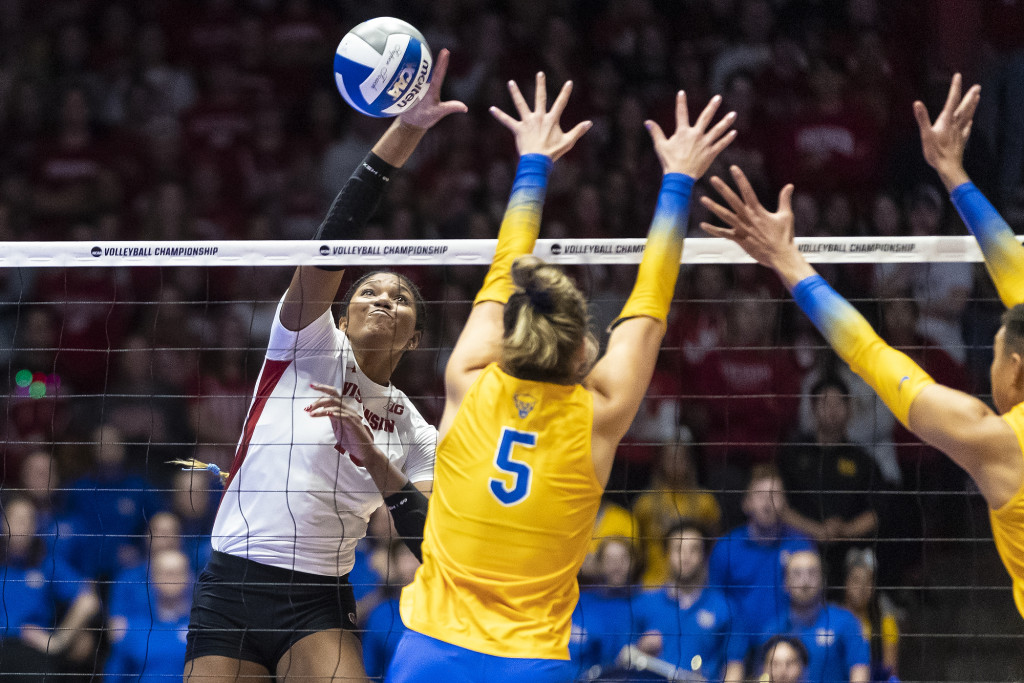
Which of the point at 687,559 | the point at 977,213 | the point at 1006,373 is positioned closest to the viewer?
the point at 1006,373

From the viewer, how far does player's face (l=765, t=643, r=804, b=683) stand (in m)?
5.29

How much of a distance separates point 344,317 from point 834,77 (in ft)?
16.7

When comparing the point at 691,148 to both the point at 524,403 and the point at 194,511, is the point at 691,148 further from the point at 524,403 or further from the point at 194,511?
the point at 194,511

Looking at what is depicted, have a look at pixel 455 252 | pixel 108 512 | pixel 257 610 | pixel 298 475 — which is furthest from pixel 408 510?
pixel 108 512

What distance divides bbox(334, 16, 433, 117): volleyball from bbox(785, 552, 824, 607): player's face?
3321mm

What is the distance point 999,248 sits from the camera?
3400 millimetres

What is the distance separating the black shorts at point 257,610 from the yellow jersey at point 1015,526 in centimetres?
230

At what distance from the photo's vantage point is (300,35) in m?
8.68

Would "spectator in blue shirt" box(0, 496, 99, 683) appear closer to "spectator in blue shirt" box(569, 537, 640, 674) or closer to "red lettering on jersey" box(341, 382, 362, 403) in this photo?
"red lettering on jersey" box(341, 382, 362, 403)

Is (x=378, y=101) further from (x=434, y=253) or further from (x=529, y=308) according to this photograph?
(x=529, y=308)

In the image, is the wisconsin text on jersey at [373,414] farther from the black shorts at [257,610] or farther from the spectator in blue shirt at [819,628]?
the spectator in blue shirt at [819,628]

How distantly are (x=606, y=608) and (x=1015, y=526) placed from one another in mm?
3150

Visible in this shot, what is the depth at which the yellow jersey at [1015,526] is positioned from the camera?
2854 millimetres

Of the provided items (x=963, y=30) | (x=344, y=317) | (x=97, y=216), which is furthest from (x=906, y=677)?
(x=97, y=216)
